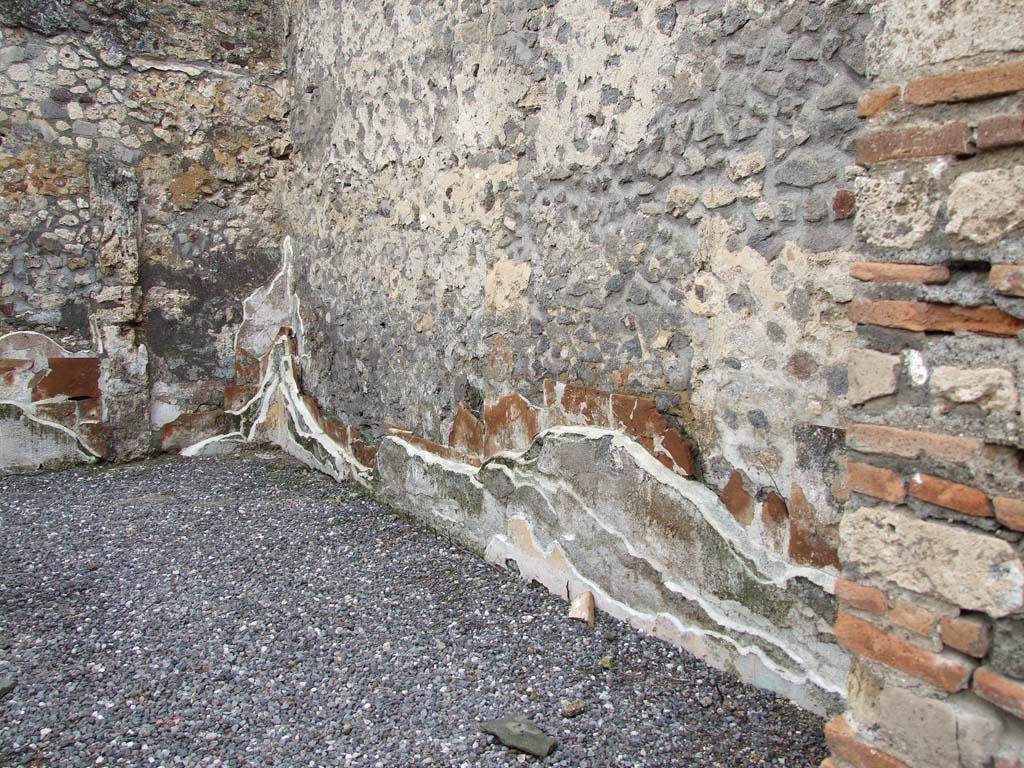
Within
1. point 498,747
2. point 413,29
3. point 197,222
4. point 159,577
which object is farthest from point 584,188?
point 197,222

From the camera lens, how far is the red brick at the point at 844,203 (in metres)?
2.02

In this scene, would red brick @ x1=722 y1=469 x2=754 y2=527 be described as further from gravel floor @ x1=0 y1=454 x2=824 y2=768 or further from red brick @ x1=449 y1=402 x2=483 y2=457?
red brick @ x1=449 y1=402 x2=483 y2=457

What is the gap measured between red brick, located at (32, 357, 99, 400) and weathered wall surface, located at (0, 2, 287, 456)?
75mm

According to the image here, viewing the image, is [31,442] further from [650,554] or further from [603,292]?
[650,554]

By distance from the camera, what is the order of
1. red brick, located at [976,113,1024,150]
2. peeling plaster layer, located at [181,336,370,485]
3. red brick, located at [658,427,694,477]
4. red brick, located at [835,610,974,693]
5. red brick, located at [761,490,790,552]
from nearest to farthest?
red brick, located at [976,113,1024,150] < red brick, located at [835,610,974,693] < red brick, located at [761,490,790,552] < red brick, located at [658,427,694,477] < peeling plaster layer, located at [181,336,370,485]

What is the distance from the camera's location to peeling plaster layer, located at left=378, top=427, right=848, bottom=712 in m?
2.21

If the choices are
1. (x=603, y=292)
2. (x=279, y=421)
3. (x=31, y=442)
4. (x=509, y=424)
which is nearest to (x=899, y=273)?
(x=603, y=292)

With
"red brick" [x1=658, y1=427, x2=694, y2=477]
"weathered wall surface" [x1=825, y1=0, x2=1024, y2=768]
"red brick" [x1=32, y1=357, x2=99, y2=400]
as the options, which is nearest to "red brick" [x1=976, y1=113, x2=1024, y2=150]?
"weathered wall surface" [x1=825, y1=0, x2=1024, y2=768]

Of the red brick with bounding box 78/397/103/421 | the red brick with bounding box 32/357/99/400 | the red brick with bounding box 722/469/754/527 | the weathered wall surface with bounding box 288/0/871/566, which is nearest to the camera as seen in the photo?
the weathered wall surface with bounding box 288/0/871/566

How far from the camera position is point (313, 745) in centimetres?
217

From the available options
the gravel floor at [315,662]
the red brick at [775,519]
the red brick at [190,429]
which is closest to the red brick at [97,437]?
the red brick at [190,429]

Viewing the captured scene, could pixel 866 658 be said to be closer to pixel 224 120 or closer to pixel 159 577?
pixel 159 577

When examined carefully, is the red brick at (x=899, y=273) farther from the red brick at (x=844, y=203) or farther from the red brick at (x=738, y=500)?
the red brick at (x=738, y=500)

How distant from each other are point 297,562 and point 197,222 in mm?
2640
